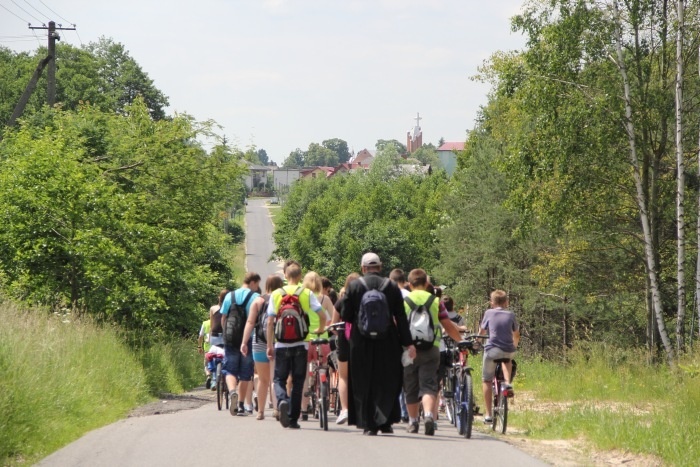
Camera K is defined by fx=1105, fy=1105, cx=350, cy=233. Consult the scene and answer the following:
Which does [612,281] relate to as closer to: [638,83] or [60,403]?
[638,83]

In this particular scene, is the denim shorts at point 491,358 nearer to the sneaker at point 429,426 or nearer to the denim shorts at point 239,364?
the sneaker at point 429,426

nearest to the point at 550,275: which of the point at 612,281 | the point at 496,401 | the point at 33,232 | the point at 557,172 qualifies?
the point at 612,281

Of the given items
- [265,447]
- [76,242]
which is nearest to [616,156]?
[76,242]

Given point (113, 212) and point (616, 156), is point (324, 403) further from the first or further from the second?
point (616, 156)

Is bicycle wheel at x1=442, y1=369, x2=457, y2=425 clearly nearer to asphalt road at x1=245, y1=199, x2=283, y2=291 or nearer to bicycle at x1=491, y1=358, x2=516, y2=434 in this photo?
bicycle at x1=491, y1=358, x2=516, y2=434

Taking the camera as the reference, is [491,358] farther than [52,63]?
No

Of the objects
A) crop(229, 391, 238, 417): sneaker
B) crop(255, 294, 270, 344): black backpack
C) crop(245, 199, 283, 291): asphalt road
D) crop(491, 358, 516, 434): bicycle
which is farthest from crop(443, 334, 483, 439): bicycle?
crop(245, 199, 283, 291): asphalt road

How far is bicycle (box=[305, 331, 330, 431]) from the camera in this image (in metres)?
12.2

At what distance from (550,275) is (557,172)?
10.0m

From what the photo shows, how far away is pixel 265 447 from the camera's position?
1047 centimetres

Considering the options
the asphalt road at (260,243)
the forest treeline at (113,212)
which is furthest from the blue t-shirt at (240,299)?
the asphalt road at (260,243)

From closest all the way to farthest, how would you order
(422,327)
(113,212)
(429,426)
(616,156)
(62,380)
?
(429,426) < (422,327) < (62,380) < (113,212) < (616,156)

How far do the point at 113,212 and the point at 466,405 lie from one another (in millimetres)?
13028

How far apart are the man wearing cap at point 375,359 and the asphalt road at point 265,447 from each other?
9.7 inches
